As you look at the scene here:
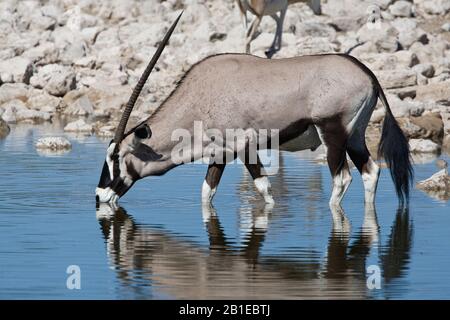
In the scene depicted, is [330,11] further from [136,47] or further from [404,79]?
[404,79]

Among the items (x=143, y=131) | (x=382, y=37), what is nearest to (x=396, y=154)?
(x=143, y=131)

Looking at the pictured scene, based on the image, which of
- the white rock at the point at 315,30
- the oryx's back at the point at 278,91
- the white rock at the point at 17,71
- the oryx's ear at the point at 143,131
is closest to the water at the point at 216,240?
the oryx's ear at the point at 143,131

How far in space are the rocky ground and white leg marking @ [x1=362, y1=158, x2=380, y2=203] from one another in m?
4.86

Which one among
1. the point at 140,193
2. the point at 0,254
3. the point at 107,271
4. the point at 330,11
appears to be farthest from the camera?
the point at 330,11

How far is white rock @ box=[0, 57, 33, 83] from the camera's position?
77.9ft

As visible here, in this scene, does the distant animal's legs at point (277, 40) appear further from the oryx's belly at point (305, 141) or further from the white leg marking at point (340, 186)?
the white leg marking at point (340, 186)

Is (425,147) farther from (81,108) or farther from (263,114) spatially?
(81,108)

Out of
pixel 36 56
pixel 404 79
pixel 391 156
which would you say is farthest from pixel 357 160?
pixel 36 56

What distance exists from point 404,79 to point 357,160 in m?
9.21

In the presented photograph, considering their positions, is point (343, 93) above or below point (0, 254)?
above

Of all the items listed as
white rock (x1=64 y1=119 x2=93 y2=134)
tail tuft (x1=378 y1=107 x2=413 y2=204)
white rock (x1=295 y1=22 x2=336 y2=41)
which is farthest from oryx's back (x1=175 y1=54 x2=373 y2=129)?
white rock (x1=295 y1=22 x2=336 y2=41)

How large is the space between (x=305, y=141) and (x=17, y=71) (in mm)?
12532

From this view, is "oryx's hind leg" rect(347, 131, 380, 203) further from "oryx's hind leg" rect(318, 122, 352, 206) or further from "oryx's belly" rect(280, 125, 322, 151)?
"oryx's belly" rect(280, 125, 322, 151)
